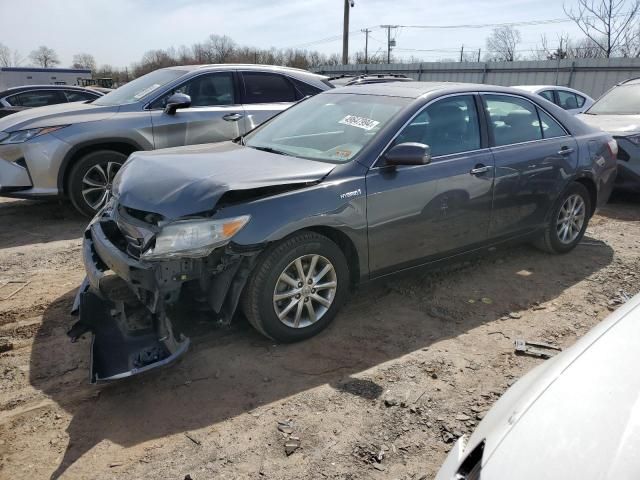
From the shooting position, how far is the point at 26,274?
463cm

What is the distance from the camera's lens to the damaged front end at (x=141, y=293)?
2939 millimetres

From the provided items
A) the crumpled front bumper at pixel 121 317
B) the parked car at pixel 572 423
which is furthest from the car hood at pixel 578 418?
the crumpled front bumper at pixel 121 317

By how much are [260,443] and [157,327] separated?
3.19 feet

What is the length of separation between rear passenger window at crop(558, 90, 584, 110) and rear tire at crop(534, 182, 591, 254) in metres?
8.21

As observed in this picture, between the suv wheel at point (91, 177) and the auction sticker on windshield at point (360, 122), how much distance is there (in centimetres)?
330

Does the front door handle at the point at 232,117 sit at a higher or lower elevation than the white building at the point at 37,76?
lower

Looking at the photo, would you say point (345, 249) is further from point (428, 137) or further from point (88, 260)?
point (88, 260)

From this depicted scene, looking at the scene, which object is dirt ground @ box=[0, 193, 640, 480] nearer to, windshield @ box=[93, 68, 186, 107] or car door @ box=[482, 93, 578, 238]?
car door @ box=[482, 93, 578, 238]

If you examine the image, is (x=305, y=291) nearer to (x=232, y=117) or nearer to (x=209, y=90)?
(x=232, y=117)

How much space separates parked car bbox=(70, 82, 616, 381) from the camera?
3.04 meters

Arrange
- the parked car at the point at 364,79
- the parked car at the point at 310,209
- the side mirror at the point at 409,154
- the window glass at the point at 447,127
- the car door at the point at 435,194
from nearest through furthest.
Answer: the parked car at the point at 310,209 → the side mirror at the point at 409,154 → the car door at the point at 435,194 → the window glass at the point at 447,127 → the parked car at the point at 364,79

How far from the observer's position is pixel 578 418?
1.58m

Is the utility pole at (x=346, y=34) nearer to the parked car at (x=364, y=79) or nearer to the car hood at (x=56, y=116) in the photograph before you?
the parked car at (x=364, y=79)

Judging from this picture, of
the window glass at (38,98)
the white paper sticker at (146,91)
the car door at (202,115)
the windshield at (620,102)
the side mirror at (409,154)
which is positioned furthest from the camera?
the window glass at (38,98)
